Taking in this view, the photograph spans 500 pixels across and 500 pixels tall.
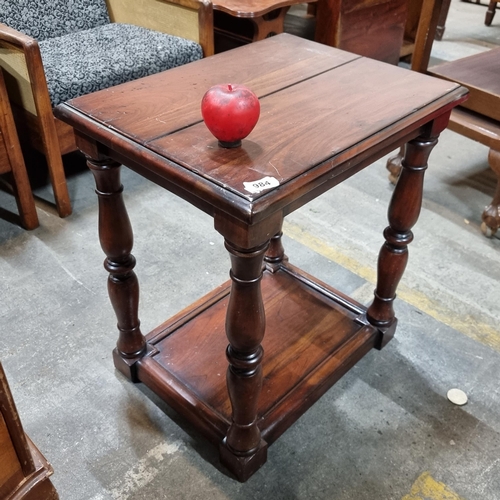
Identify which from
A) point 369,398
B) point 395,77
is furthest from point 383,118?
point 369,398

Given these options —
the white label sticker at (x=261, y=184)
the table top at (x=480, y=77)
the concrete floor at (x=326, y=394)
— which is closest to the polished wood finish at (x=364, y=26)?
the table top at (x=480, y=77)

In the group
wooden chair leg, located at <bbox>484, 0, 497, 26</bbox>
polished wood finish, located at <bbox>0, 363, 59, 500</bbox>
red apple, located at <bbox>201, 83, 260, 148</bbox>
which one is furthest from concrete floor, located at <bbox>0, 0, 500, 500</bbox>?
wooden chair leg, located at <bbox>484, 0, 497, 26</bbox>

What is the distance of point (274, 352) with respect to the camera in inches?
53.6

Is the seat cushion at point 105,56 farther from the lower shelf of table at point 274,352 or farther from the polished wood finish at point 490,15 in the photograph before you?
the polished wood finish at point 490,15

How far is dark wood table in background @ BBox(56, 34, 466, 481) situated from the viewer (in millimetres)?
862

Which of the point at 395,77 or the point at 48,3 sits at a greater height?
the point at 395,77

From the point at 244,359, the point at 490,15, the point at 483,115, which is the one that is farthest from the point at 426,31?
the point at 490,15

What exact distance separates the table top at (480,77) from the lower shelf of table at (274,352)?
911 mm

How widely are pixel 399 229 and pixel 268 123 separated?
475 millimetres

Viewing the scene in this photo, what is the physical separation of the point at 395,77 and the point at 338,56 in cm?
18

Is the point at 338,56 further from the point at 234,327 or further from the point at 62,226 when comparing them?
the point at 62,226

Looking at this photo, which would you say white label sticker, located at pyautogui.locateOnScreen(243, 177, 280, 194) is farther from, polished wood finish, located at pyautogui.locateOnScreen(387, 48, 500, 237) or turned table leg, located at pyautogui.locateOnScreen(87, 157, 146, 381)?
polished wood finish, located at pyautogui.locateOnScreen(387, 48, 500, 237)

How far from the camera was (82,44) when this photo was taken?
2.14 m

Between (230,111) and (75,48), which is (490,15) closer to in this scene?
(75,48)
